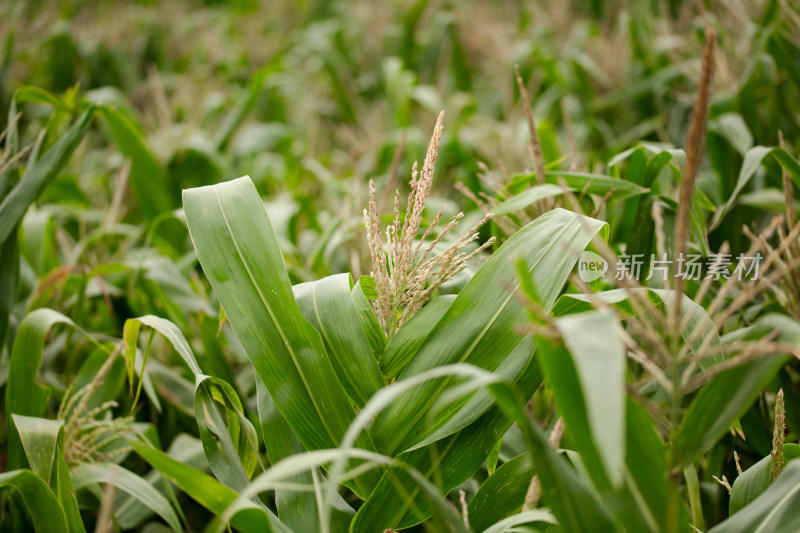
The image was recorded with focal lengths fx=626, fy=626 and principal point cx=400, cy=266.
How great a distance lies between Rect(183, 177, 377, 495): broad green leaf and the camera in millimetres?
673

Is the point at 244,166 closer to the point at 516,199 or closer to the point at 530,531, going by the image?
the point at 516,199

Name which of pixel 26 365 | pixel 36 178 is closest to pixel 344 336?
pixel 26 365

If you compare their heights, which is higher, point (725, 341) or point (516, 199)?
point (516, 199)

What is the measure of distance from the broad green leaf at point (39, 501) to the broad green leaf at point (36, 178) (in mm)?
442

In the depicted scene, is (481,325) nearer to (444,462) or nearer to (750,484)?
(444,462)

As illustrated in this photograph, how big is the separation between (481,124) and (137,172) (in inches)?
36.4

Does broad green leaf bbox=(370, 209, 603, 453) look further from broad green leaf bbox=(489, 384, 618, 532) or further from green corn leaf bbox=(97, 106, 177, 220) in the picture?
green corn leaf bbox=(97, 106, 177, 220)

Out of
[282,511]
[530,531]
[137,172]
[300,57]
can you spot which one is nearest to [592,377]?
[530,531]

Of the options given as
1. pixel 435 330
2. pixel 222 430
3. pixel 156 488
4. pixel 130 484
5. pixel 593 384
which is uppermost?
pixel 593 384

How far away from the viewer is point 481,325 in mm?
664

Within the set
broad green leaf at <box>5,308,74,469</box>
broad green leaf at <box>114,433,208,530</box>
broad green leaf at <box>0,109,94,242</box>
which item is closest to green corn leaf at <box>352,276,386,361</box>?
broad green leaf at <box>114,433,208,530</box>

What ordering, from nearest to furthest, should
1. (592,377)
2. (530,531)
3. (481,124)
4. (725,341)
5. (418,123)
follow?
(592,377), (530,531), (725,341), (481,124), (418,123)

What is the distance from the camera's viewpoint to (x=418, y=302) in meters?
0.69

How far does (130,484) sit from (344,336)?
35 centimetres
